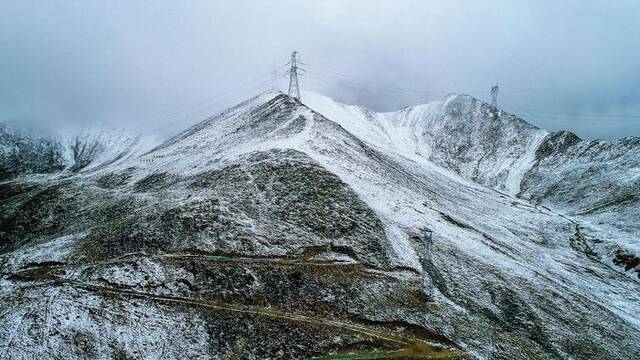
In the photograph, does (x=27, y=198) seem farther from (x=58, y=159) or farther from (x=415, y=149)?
(x=58, y=159)

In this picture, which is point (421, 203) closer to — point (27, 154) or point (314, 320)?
point (314, 320)

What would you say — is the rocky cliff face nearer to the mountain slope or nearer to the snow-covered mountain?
the mountain slope

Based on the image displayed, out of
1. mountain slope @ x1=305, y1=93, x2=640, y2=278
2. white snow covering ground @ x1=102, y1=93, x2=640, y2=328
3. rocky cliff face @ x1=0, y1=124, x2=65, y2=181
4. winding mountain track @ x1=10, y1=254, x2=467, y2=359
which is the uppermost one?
mountain slope @ x1=305, y1=93, x2=640, y2=278

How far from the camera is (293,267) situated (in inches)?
1236

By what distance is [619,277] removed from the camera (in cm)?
4666

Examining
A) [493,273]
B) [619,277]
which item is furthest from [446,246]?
[619,277]

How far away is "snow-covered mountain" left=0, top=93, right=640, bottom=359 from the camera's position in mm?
25703

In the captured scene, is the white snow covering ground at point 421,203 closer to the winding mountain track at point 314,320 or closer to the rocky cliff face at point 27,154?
the winding mountain track at point 314,320

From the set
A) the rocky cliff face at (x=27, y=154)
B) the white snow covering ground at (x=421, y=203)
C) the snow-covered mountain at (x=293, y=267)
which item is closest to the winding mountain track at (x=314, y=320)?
the snow-covered mountain at (x=293, y=267)

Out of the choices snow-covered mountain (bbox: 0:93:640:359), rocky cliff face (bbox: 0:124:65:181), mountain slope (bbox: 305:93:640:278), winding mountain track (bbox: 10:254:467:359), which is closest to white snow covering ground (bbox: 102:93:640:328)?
snow-covered mountain (bbox: 0:93:640:359)

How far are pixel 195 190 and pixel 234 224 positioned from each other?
28.2ft

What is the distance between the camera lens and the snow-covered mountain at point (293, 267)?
84.3 ft

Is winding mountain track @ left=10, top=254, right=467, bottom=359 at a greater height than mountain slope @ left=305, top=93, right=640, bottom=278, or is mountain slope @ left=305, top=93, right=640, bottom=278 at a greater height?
mountain slope @ left=305, top=93, right=640, bottom=278

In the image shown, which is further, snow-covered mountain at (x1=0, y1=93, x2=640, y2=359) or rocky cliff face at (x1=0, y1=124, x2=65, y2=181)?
rocky cliff face at (x1=0, y1=124, x2=65, y2=181)
